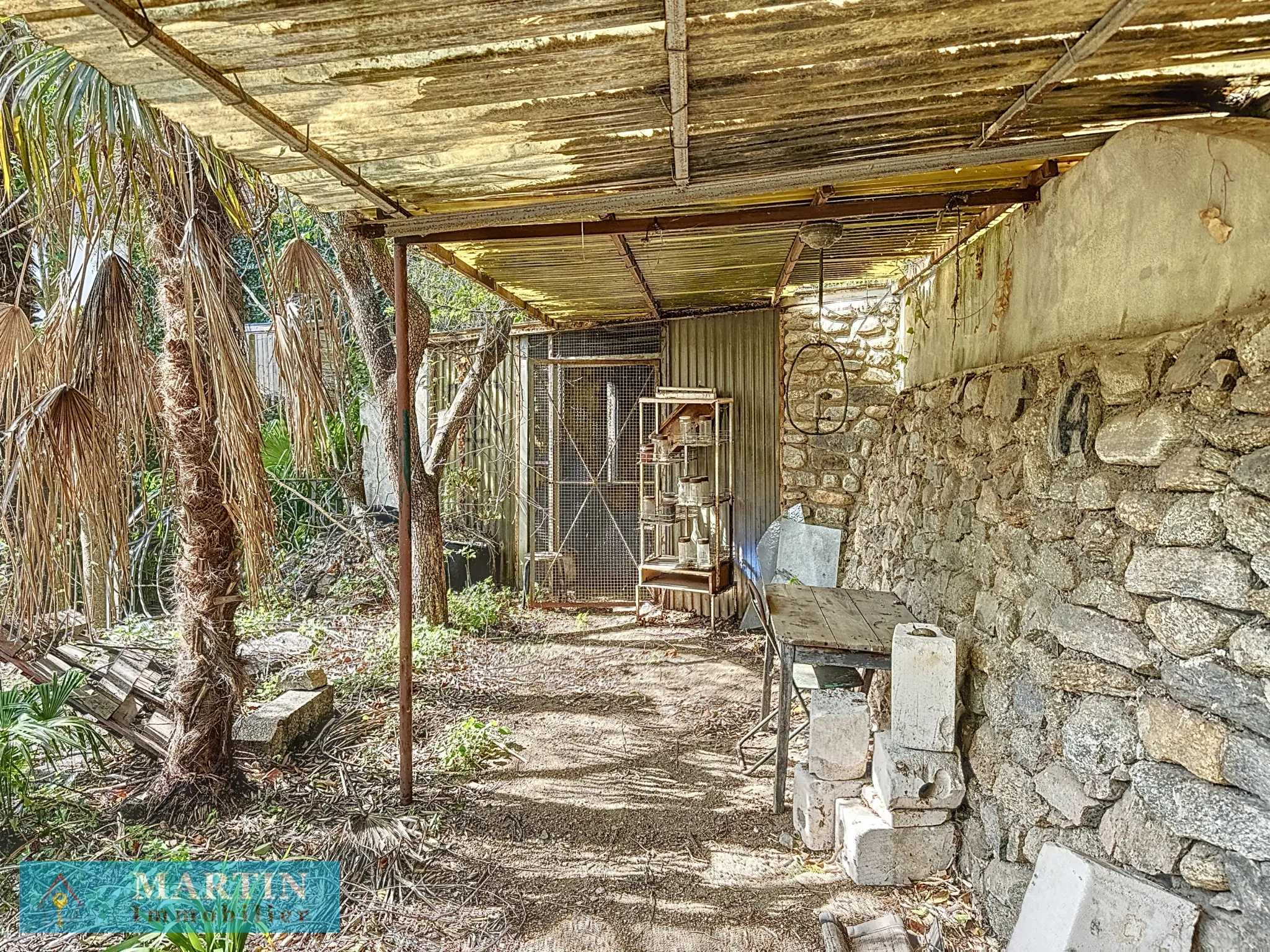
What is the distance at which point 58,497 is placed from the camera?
90.7 inches

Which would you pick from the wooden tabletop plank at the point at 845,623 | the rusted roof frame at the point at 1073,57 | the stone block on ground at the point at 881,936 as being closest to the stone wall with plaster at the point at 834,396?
the wooden tabletop plank at the point at 845,623

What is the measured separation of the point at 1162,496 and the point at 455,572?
6115 mm

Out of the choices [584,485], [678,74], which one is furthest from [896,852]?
[584,485]

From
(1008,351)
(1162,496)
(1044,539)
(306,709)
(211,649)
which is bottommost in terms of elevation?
(306,709)

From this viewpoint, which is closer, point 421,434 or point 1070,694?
point 1070,694

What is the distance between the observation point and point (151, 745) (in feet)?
10.9

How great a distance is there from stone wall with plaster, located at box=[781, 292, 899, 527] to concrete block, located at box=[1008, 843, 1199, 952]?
359 cm

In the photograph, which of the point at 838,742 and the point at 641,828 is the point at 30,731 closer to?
the point at 641,828

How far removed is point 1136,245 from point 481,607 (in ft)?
18.1

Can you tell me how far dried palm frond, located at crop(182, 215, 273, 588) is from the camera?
8.79 ft

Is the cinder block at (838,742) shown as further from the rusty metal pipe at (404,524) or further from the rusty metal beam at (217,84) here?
the rusty metal beam at (217,84)

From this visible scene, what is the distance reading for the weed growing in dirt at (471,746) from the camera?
3678mm

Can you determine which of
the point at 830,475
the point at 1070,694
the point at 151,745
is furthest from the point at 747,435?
the point at 151,745

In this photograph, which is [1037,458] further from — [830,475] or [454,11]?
[830,475]
